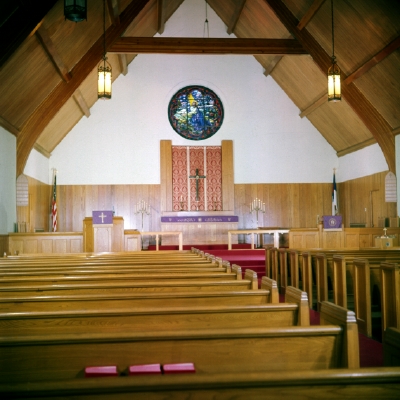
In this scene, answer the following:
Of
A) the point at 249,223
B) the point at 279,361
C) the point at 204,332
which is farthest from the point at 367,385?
the point at 249,223

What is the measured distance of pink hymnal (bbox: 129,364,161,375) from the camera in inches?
67.1

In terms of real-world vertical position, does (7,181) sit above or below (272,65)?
below

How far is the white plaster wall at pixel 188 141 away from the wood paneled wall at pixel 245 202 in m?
0.25

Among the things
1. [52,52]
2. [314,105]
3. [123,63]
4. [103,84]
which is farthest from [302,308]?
[123,63]

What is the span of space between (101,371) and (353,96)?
32.5ft

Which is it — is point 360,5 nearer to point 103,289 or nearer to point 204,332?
point 103,289

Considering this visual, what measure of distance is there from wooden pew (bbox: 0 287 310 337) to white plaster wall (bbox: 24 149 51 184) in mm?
9591

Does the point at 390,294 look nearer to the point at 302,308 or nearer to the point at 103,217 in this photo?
the point at 302,308

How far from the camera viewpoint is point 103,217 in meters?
8.43

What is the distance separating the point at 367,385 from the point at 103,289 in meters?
2.19

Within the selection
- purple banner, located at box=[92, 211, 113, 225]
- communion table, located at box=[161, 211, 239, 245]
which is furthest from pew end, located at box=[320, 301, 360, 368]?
communion table, located at box=[161, 211, 239, 245]

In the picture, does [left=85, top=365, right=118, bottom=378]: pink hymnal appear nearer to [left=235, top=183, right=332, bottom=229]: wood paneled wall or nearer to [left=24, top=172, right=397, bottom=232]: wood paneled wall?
[left=24, top=172, right=397, bottom=232]: wood paneled wall

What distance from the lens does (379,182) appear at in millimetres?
11539

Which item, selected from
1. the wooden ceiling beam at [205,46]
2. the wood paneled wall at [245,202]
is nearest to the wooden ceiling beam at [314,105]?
the wooden ceiling beam at [205,46]
